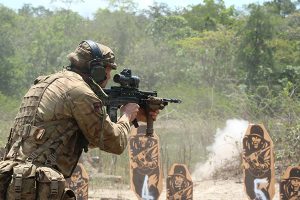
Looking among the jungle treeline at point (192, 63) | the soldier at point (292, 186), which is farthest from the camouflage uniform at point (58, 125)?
the jungle treeline at point (192, 63)

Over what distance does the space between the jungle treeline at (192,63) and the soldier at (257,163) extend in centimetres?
225

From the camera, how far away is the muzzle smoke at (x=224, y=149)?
10.4m

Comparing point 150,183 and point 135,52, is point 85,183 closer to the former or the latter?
point 150,183

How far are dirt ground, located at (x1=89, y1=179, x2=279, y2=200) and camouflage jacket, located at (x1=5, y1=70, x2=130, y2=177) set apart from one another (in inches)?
230

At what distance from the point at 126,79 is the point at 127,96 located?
94mm

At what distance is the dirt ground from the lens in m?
8.87

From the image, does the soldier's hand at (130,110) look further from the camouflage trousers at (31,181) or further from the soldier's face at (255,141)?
the soldier's face at (255,141)

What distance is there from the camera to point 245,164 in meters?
7.46

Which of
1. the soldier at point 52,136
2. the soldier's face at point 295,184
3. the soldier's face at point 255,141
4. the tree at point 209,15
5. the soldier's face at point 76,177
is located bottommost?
the soldier at point 52,136

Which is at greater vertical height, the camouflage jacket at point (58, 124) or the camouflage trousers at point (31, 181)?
the camouflage jacket at point (58, 124)

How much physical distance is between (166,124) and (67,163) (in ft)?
35.2

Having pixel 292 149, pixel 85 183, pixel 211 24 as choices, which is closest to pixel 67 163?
pixel 85 183

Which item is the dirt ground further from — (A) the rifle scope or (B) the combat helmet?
(B) the combat helmet

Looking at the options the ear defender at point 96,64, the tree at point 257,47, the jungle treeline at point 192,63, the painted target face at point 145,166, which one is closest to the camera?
the ear defender at point 96,64
